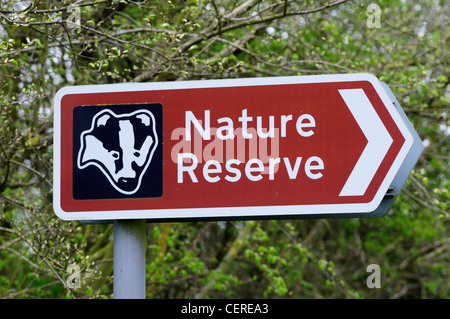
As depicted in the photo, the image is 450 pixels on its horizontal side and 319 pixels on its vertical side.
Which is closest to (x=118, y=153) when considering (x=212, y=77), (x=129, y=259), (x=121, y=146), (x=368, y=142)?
(x=121, y=146)

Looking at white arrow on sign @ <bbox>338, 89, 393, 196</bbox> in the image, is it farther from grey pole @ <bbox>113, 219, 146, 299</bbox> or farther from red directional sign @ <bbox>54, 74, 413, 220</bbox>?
grey pole @ <bbox>113, 219, 146, 299</bbox>

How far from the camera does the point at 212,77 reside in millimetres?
5520

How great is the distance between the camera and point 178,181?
7.41 ft

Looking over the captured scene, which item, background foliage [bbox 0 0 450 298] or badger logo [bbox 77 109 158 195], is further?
background foliage [bbox 0 0 450 298]

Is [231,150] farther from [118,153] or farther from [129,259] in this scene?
[129,259]

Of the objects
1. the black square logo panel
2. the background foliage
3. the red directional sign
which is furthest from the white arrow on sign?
the background foliage

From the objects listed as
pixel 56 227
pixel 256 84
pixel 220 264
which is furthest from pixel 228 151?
pixel 220 264

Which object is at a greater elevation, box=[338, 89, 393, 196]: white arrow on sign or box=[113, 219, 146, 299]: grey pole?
box=[338, 89, 393, 196]: white arrow on sign

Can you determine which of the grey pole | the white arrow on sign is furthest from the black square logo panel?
the white arrow on sign

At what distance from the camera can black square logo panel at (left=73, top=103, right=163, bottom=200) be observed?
2254 mm

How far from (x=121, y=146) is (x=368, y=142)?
2.79ft

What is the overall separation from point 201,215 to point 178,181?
0.47 feet
